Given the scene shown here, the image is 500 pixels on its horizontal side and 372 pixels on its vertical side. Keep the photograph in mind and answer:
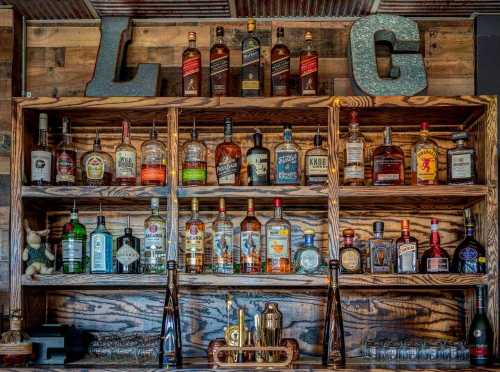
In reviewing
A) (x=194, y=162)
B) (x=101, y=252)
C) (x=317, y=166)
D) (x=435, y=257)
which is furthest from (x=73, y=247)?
(x=435, y=257)

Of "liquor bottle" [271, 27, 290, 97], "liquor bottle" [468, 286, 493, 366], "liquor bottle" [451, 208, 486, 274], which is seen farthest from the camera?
"liquor bottle" [271, 27, 290, 97]

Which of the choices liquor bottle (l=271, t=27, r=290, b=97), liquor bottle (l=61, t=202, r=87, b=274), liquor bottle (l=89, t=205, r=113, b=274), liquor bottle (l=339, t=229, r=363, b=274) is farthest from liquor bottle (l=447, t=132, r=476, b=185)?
liquor bottle (l=61, t=202, r=87, b=274)

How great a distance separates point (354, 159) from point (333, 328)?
0.64 m

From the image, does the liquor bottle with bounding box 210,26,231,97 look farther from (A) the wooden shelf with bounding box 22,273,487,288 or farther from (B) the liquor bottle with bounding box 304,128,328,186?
(A) the wooden shelf with bounding box 22,273,487,288

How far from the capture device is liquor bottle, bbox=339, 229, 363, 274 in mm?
2939

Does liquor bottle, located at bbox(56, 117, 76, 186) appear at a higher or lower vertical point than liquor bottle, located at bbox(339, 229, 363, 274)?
higher

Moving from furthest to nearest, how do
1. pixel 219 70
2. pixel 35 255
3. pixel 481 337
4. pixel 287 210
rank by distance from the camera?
pixel 287 210 < pixel 219 70 < pixel 35 255 < pixel 481 337

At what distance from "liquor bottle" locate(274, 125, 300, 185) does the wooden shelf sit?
1.23 feet

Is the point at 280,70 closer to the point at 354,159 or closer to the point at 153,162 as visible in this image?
the point at 354,159

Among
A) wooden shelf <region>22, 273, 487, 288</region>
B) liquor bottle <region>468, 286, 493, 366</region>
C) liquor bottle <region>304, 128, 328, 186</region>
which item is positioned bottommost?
liquor bottle <region>468, 286, 493, 366</region>

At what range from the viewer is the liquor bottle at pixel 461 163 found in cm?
294

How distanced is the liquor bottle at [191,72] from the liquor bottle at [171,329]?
2.18 ft

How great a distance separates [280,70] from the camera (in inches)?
120

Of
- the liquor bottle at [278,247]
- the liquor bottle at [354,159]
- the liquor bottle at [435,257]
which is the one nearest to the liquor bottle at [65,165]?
the liquor bottle at [278,247]
